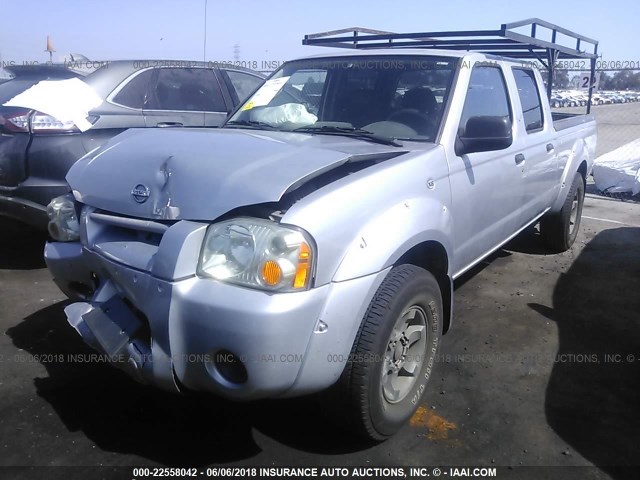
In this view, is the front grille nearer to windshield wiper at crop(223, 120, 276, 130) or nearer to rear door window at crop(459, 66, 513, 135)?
windshield wiper at crop(223, 120, 276, 130)

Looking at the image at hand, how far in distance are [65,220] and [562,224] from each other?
456 cm

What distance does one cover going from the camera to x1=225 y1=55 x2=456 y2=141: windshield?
11.1ft

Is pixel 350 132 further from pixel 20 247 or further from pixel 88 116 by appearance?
pixel 20 247

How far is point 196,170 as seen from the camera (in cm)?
238

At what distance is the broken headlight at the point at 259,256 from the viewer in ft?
6.88

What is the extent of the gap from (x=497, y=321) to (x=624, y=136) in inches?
511

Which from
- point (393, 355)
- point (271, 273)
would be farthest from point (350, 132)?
point (271, 273)

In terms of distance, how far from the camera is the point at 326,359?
7.22ft

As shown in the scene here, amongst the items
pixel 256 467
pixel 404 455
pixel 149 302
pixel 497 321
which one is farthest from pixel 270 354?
pixel 497 321

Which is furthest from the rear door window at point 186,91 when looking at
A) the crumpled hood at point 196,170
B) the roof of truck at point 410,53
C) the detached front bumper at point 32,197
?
the crumpled hood at point 196,170

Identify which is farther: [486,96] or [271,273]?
[486,96]

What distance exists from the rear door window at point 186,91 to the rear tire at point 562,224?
3.51 m

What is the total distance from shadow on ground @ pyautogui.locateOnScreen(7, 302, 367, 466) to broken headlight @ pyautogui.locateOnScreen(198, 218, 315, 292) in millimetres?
650

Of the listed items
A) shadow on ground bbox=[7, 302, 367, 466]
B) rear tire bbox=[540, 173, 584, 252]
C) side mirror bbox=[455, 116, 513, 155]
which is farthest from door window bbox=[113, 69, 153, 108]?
rear tire bbox=[540, 173, 584, 252]
